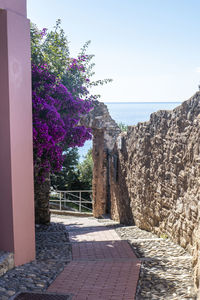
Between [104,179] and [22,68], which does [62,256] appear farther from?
[104,179]

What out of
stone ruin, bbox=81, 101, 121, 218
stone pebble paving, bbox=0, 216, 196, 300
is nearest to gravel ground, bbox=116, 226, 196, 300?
stone pebble paving, bbox=0, 216, 196, 300

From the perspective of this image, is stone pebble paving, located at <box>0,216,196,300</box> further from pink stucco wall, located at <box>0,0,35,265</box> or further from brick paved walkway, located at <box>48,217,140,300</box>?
pink stucco wall, located at <box>0,0,35,265</box>

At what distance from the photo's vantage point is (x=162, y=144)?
5.33 meters

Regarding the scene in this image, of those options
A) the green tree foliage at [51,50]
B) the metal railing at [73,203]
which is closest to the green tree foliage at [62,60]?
the green tree foliage at [51,50]

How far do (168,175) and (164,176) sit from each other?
0.19 m

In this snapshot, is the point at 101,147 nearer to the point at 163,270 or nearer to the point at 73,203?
the point at 73,203

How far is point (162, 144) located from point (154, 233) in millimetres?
1515

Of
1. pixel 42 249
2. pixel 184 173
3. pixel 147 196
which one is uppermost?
pixel 184 173

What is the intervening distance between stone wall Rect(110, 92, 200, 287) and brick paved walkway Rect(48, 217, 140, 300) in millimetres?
692

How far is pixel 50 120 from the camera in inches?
225

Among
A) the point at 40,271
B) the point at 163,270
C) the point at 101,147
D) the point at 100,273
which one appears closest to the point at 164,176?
the point at 163,270

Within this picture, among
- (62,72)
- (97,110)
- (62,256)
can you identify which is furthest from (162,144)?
(97,110)

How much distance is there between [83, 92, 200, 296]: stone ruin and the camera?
4113 millimetres

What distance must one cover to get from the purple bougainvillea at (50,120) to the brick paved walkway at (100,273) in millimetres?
1514
